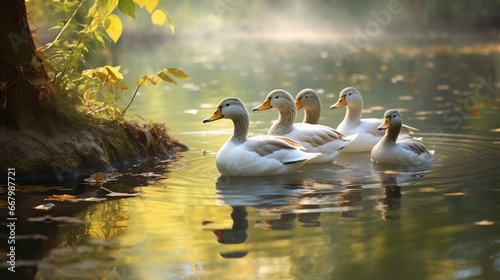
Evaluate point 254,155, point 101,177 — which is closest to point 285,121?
point 254,155

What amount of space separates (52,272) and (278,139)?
14.4 feet

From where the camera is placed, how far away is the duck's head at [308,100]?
1175 cm

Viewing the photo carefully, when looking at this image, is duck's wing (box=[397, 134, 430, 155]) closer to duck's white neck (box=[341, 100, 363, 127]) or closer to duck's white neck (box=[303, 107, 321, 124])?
duck's white neck (box=[341, 100, 363, 127])

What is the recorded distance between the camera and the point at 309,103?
11805 millimetres

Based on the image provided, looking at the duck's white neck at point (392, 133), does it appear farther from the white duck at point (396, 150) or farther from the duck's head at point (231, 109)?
the duck's head at point (231, 109)

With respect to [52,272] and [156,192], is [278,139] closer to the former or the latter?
[156,192]

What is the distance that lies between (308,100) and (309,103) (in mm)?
46

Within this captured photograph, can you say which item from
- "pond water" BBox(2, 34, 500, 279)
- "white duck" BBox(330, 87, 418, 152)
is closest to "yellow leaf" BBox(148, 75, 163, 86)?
"pond water" BBox(2, 34, 500, 279)

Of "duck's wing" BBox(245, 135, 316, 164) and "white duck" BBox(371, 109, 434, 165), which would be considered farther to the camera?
"white duck" BBox(371, 109, 434, 165)

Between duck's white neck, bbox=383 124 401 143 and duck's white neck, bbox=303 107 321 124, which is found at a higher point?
duck's white neck, bbox=303 107 321 124

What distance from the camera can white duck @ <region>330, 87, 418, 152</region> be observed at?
37.1ft

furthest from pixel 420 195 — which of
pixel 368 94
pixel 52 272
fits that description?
pixel 368 94

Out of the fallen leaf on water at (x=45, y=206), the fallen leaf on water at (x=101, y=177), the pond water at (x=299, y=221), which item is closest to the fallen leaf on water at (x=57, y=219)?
the pond water at (x=299, y=221)

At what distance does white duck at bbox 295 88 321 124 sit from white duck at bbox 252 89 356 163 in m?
0.82
